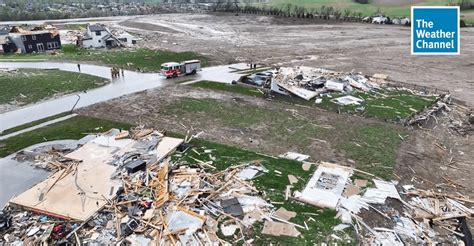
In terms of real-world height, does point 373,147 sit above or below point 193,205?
below

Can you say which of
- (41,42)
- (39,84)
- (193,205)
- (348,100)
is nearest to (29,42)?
(41,42)

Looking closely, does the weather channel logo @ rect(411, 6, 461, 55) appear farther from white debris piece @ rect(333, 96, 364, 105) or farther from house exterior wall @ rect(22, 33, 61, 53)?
house exterior wall @ rect(22, 33, 61, 53)

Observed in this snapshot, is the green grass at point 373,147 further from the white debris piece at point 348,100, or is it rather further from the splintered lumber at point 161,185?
the splintered lumber at point 161,185

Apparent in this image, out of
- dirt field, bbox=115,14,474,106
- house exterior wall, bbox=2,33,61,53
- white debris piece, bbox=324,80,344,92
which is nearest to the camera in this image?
white debris piece, bbox=324,80,344,92

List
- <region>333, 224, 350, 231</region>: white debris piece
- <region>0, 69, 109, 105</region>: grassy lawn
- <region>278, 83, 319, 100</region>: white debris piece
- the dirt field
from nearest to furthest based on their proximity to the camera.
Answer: <region>333, 224, 350, 231</region>: white debris piece < <region>0, 69, 109, 105</region>: grassy lawn < <region>278, 83, 319, 100</region>: white debris piece < the dirt field

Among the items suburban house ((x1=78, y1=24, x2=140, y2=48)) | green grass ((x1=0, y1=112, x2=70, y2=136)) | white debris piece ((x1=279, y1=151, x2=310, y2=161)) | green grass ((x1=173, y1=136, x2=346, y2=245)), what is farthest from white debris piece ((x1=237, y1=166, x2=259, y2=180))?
suburban house ((x1=78, y1=24, x2=140, y2=48))

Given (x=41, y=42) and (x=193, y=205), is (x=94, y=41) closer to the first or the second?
(x=41, y=42)

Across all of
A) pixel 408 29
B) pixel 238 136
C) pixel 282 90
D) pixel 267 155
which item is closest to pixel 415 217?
pixel 267 155

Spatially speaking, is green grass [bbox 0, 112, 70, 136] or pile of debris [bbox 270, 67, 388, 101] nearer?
green grass [bbox 0, 112, 70, 136]
